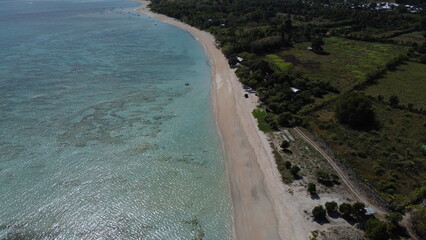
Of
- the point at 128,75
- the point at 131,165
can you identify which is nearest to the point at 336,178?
the point at 131,165

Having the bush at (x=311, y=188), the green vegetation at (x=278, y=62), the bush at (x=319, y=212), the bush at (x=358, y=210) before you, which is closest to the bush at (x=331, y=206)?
the bush at (x=319, y=212)

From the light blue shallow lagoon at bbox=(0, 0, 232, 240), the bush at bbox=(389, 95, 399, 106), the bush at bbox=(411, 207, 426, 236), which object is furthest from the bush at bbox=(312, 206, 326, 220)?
the bush at bbox=(389, 95, 399, 106)

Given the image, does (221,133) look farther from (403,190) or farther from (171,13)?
(171,13)

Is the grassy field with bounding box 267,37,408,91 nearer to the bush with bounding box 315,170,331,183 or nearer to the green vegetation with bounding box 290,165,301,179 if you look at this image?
the bush with bounding box 315,170,331,183

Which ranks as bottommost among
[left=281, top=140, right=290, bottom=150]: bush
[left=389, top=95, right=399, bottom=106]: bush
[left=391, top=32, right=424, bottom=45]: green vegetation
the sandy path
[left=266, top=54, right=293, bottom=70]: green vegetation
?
the sandy path

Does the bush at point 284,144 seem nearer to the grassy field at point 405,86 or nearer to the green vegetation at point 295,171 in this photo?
the green vegetation at point 295,171

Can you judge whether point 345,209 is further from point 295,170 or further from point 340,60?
point 340,60

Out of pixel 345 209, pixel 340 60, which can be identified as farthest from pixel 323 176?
pixel 340 60
